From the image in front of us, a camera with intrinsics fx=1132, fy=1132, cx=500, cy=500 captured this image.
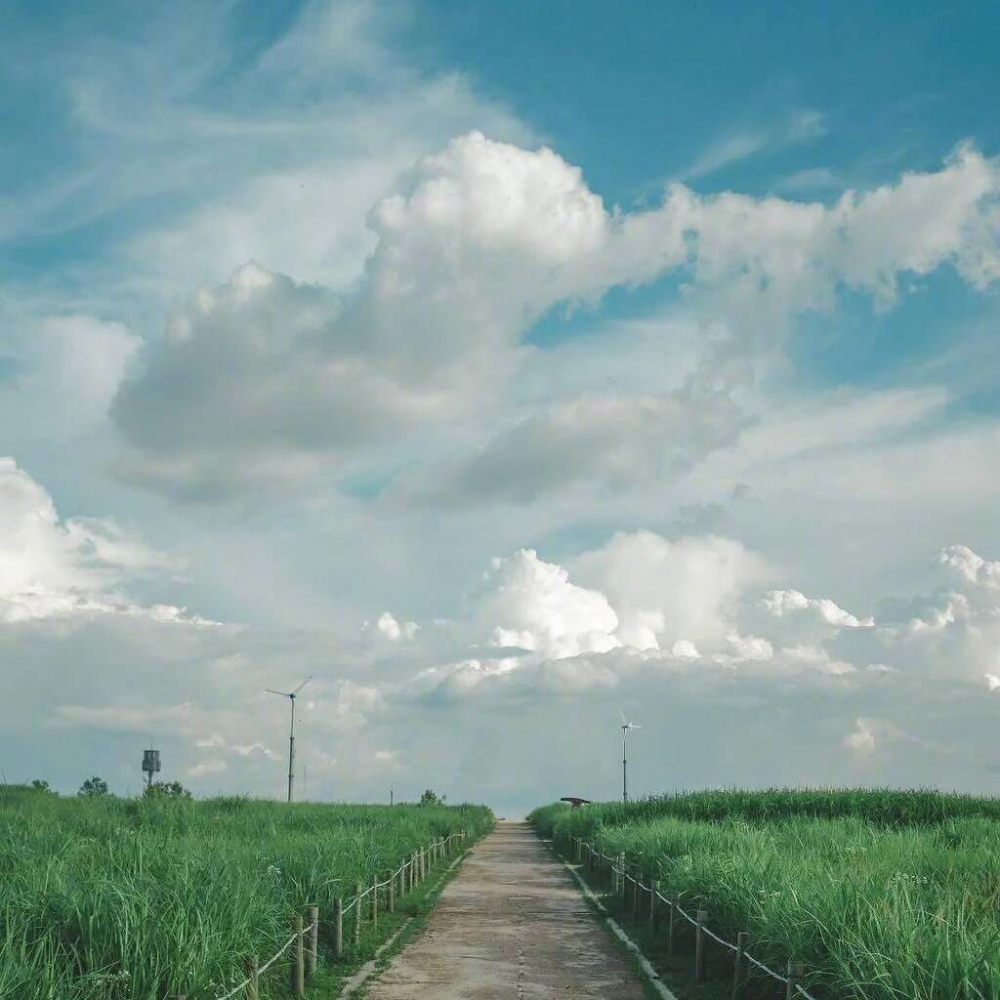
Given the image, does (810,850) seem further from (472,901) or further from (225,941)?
(225,941)

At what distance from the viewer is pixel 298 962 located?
45.0ft

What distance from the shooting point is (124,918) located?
10.5 m

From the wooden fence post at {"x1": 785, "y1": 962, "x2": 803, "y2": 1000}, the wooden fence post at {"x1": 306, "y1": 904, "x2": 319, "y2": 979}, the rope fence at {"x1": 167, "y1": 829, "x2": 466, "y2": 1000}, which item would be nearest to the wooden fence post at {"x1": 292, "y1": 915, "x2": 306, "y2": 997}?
the rope fence at {"x1": 167, "y1": 829, "x2": 466, "y2": 1000}

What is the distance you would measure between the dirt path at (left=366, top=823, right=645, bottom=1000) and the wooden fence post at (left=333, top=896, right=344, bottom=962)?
0.86m

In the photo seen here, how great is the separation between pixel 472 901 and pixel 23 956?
1831 centimetres

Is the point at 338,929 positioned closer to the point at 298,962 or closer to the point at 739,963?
the point at 298,962

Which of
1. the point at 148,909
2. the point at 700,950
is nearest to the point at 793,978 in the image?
the point at 700,950

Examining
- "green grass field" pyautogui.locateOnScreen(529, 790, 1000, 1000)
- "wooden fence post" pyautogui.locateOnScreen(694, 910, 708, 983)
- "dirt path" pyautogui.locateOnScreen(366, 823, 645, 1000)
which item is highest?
"green grass field" pyautogui.locateOnScreen(529, 790, 1000, 1000)

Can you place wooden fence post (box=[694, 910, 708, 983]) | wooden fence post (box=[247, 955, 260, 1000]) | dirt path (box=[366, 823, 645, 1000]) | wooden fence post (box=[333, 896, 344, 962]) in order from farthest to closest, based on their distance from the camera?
1. wooden fence post (box=[333, 896, 344, 962])
2. wooden fence post (box=[694, 910, 708, 983])
3. dirt path (box=[366, 823, 645, 1000])
4. wooden fence post (box=[247, 955, 260, 1000])

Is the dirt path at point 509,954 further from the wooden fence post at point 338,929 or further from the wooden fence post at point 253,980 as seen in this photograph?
the wooden fence post at point 253,980

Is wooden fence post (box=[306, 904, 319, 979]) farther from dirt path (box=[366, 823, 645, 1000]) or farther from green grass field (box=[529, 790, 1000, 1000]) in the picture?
green grass field (box=[529, 790, 1000, 1000])

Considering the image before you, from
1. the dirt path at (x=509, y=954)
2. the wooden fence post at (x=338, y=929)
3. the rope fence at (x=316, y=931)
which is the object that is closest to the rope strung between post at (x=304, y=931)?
the rope fence at (x=316, y=931)

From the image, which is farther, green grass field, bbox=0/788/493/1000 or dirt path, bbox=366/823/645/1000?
dirt path, bbox=366/823/645/1000

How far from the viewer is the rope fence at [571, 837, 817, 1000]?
1150 cm
